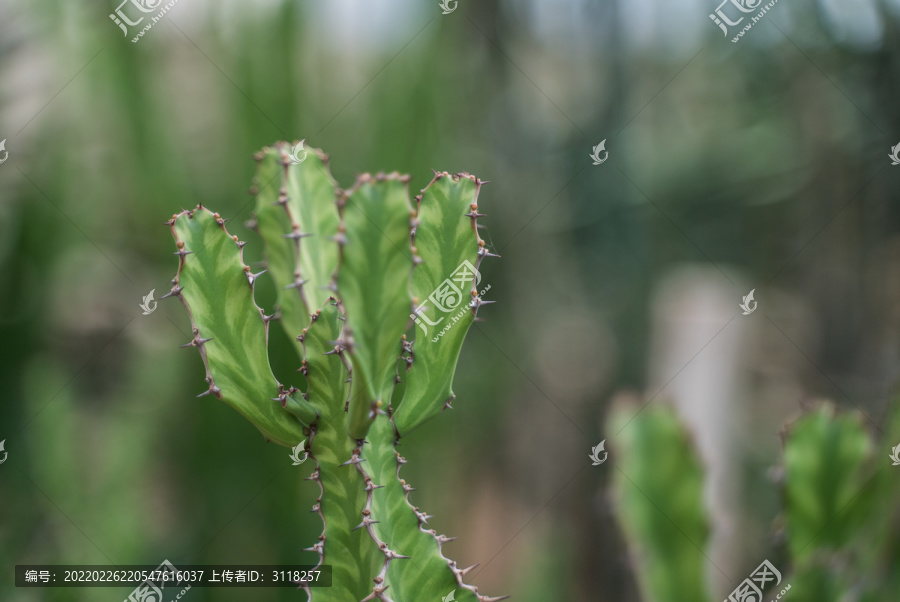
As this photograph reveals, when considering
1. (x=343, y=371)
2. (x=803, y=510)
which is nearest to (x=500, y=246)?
(x=803, y=510)

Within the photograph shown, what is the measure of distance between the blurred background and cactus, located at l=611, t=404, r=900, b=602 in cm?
5

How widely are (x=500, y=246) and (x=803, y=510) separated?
5.25 ft

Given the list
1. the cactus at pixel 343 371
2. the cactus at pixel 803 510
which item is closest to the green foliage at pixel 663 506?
the cactus at pixel 803 510

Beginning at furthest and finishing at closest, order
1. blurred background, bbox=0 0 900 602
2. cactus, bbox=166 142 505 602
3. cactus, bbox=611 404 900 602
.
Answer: blurred background, bbox=0 0 900 602
cactus, bbox=611 404 900 602
cactus, bbox=166 142 505 602

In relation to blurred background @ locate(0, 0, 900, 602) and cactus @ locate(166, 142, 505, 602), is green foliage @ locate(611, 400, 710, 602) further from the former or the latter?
cactus @ locate(166, 142, 505, 602)

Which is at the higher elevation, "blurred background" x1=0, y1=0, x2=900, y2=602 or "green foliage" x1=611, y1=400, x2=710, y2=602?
"blurred background" x1=0, y1=0, x2=900, y2=602

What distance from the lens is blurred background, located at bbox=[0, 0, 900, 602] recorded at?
1.62 m

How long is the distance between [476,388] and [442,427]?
303 mm

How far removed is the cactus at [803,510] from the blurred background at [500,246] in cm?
5

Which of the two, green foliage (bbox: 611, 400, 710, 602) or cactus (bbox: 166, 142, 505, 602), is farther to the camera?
green foliage (bbox: 611, 400, 710, 602)

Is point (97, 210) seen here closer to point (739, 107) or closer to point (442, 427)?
point (442, 427)

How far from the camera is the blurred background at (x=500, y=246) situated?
1617 millimetres

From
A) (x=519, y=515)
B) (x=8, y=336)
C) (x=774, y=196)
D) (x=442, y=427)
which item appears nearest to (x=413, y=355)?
(x=442, y=427)

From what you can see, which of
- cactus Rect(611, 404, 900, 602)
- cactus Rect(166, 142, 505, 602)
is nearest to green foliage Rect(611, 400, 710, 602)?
cactus Rect(611, 404, 900, 602)
